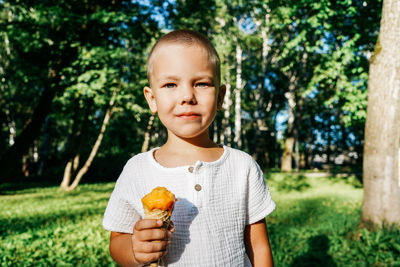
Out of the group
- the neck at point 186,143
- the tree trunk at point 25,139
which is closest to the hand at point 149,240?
the neck at point 186,143

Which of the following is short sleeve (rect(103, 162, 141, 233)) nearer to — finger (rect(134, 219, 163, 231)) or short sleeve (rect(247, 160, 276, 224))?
finger (rect(134, 219, 163, 231))

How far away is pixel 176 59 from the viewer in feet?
4.68

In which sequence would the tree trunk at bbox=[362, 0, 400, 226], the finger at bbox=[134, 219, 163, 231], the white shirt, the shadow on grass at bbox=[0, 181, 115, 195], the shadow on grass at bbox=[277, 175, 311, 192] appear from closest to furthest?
the finger at bbox=[134, 219, 163, 231] < the white shirt < the tree trunk at bbox=[362, 0, 400, 226] < the shadow on grass at bbox=[277, 175, 311, 192] < the shadow on grass at bbox=[0, 181, 115, 195]

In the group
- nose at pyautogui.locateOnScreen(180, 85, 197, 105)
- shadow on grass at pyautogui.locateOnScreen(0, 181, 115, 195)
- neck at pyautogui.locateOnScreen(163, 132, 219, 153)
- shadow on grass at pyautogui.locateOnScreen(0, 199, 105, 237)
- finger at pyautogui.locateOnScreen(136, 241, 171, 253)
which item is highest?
nose at pyautogui.locateOnScreen(180, 85, 197, 105)

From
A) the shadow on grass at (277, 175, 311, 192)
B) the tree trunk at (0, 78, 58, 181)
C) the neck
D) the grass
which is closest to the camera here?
the neck

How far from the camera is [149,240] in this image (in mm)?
1205

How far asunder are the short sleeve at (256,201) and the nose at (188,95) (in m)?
0.50

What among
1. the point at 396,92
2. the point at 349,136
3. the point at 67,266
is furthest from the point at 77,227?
the point at 349,136

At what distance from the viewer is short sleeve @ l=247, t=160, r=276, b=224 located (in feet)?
5.14

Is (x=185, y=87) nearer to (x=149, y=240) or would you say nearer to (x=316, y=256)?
(x=149, y=240)

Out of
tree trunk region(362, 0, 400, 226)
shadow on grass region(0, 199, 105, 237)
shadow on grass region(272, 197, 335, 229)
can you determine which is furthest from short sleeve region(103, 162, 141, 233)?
shadow on grass region(272, 197, 335, 229)

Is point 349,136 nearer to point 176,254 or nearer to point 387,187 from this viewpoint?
point 387,187

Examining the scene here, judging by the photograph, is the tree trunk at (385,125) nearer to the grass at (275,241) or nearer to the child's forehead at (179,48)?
the grass at (275,241)

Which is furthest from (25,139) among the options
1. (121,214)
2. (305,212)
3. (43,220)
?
(121,214)
